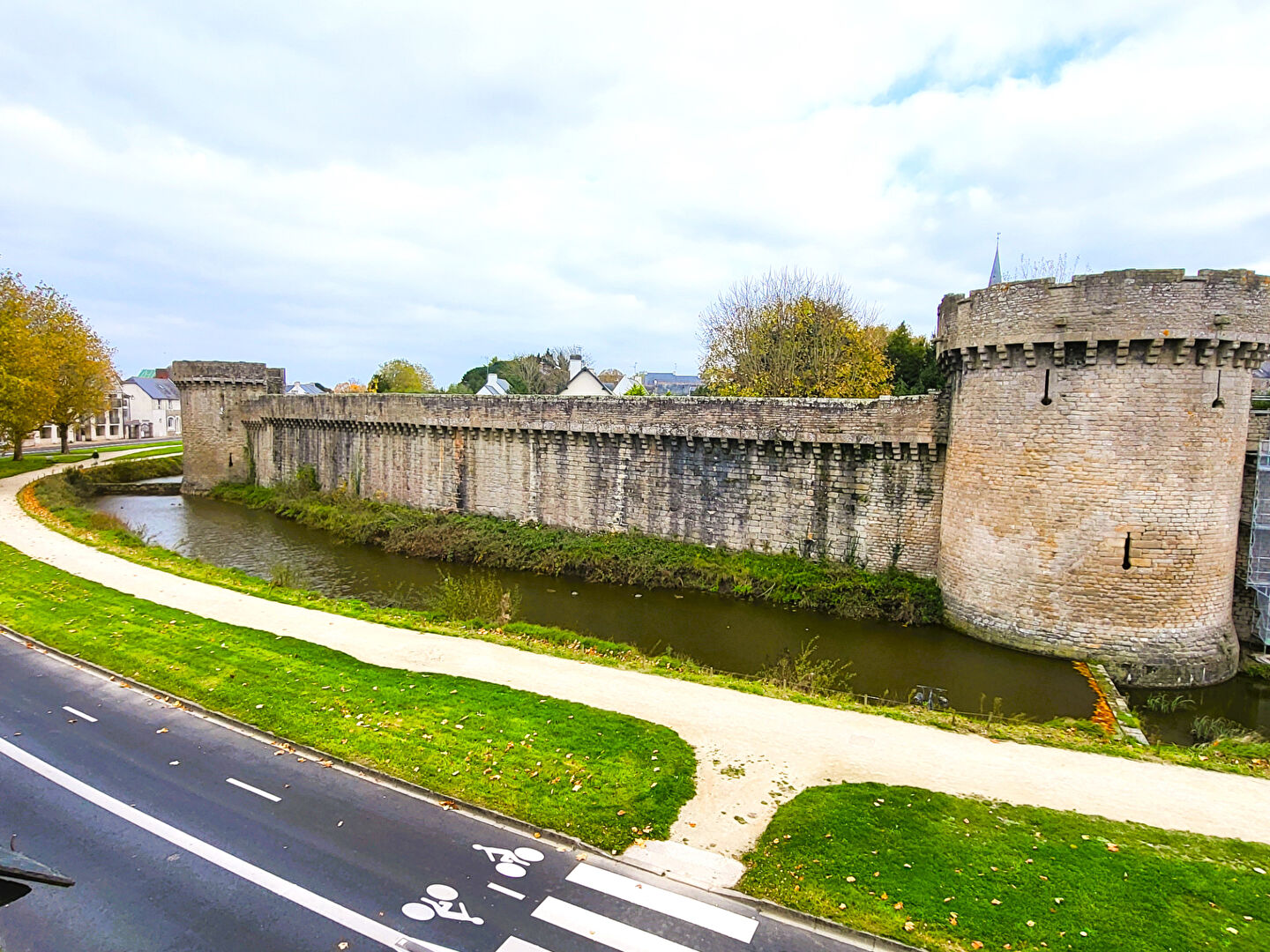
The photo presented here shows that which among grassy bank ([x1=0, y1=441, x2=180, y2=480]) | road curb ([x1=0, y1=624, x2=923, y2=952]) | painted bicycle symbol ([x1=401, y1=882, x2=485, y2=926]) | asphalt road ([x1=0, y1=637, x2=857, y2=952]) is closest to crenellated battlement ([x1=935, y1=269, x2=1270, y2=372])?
road curb ([x1=0, y1=624, x2=923, y2=952])

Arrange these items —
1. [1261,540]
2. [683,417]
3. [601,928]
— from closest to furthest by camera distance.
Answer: [601,928], [1261,540], [683,417]

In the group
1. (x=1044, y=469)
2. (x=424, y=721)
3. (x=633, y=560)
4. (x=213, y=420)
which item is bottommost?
(x=633, y=560)

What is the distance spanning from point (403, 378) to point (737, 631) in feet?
217

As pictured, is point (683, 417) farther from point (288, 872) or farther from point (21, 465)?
point (21, 465)

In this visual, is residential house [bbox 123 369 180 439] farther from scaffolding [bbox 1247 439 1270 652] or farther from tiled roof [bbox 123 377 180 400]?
scaffolding [bbox 1247 439 1270 652]

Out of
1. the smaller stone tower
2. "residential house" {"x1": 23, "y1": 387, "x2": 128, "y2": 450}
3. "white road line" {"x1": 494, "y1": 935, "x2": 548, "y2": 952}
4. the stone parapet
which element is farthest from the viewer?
"residential house" {"x1": 23, "y1": 387, "x2": 128, "y2": 450}

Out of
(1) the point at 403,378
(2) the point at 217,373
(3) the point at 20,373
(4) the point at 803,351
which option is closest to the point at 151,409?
(1) the point at 403,378

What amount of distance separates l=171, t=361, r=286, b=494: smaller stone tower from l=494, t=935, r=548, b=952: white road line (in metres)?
36.3

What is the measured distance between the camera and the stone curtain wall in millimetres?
17938

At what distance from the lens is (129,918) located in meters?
5.69

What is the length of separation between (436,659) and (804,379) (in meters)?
23.4

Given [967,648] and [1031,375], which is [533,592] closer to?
[967,648]

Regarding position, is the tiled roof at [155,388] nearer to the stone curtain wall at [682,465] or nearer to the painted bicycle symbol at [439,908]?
the stone curtain wall at [682,465]

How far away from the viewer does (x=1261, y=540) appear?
1451 cm
